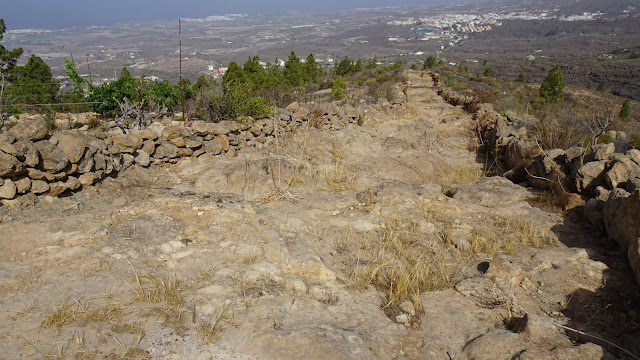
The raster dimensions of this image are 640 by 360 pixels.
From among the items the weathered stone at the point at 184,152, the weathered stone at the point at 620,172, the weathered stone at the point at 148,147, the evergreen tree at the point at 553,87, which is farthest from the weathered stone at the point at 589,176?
the evergreen tree at the point at 553,87

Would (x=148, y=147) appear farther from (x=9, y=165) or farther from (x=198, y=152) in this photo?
(x=9, y=165)

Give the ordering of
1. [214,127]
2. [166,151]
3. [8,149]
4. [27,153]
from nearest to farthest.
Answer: [8,149], [27,153], [166,151], [214,127]

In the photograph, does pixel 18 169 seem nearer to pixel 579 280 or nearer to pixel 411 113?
pixel 579 280

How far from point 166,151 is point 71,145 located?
1.69 metres

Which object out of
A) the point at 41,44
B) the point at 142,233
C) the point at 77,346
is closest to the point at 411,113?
the point at 142,233

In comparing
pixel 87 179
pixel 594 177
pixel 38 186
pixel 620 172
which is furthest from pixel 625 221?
pixel 38 186

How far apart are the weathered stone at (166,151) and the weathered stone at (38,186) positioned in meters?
1.99

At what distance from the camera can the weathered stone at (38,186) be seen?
199 inches

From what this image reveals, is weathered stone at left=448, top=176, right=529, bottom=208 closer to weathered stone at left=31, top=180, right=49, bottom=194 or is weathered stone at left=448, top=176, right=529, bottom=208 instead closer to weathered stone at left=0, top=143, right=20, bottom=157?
weathered stone at left=31, top=180, right=49, bottom=194

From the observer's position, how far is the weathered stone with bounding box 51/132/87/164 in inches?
214

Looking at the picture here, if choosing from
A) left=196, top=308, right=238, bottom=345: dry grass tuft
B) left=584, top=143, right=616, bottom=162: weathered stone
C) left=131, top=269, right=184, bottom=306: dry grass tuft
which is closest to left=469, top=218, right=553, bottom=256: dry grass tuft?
left=584, top=143, right=616, bottom=162: weathered stone

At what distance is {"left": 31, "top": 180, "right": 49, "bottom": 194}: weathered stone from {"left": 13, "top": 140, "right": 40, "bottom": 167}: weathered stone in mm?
244

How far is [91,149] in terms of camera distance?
19.0 feet

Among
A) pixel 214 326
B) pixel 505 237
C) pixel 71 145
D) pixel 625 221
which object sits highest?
pixel 71 145
